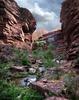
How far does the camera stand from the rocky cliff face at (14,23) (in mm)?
27922

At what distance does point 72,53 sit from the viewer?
56.1ft

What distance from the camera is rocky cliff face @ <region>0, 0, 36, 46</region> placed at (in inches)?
1099

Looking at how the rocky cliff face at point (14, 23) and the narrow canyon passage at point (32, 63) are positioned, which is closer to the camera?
the narrow canyon passage at point (32, 63)

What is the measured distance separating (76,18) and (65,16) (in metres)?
5.19

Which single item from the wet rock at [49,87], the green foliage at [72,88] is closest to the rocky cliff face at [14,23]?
the wet rock at [49,87]

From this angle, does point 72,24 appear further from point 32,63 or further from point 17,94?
point 17,94

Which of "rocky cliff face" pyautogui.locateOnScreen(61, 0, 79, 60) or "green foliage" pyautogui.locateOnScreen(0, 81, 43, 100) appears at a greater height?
"rocky cliff face" pyautogui.locateOnScreen(61, 0, 79, 60)

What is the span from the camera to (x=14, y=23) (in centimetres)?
3011

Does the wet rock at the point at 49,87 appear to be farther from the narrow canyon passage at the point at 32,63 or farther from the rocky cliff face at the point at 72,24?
the rocky cliff face at the point at 72,24

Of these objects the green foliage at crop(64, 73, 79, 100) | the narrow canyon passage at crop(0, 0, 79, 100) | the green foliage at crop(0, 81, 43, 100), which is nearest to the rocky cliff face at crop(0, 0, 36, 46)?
the narrow canyon passage at crop(0, 0, 79, 100)

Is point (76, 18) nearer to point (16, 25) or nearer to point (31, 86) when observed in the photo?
point (16, 25)

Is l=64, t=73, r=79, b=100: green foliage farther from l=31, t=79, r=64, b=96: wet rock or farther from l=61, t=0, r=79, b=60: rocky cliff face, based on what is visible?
l=61, t=0, r=79, b=60: rocky cliff face

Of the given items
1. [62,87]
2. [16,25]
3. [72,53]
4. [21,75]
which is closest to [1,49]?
[72,53]

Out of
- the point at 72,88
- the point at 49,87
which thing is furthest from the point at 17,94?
the point at 72,88
